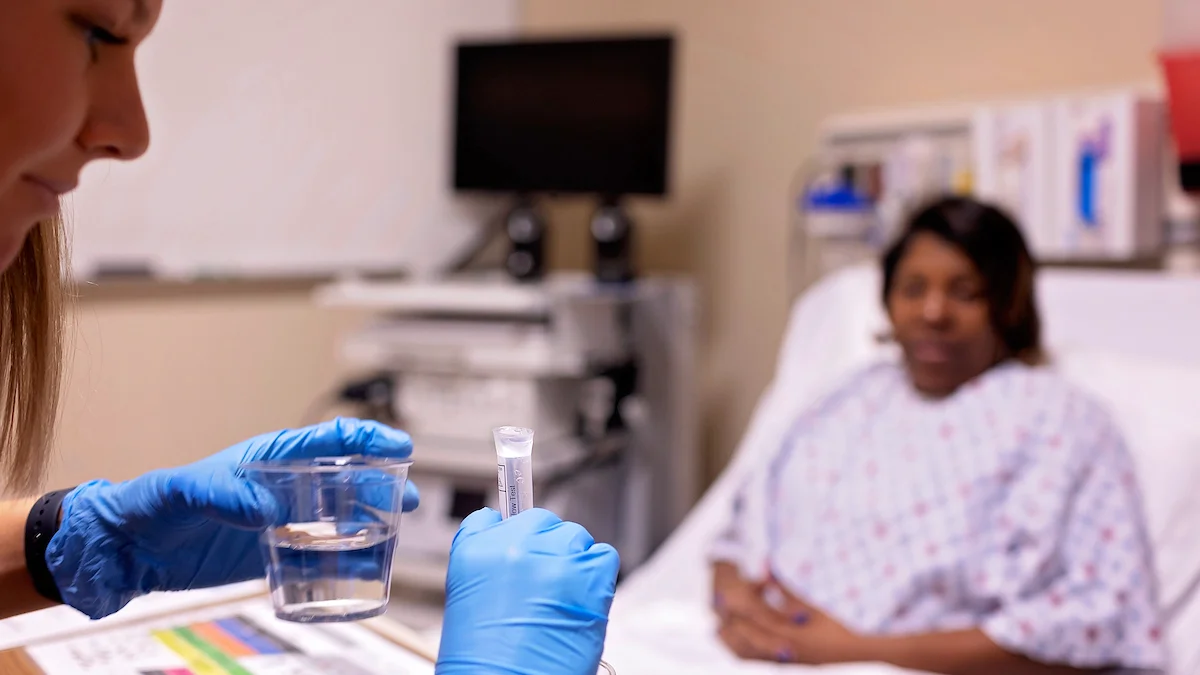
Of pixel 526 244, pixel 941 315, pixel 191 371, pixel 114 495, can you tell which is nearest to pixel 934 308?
pixel 941 315

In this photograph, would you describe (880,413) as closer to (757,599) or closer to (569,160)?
(757,599)

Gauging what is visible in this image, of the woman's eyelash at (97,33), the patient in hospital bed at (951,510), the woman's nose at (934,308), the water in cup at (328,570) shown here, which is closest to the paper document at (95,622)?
the water in cup at (328,570)

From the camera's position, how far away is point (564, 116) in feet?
9.11

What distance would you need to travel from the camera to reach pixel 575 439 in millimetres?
2572

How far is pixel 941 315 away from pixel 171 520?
Answer: 1168 millimetres

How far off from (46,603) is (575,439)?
1739 mm

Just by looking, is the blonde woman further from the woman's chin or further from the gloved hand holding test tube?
the woman's chin

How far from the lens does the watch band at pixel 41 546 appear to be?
86 cm

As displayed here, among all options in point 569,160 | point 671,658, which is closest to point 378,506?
point 671,658

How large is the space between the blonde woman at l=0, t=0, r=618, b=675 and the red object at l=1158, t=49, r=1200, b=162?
1591 mm

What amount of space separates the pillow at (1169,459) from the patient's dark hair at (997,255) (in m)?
0.14

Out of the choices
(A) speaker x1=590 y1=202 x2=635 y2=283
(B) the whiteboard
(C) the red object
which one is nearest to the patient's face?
(C) the red object

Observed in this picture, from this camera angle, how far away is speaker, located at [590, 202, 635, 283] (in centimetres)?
277

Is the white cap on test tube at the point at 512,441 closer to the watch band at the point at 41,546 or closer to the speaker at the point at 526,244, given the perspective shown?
the watch band at the point at 41,546
